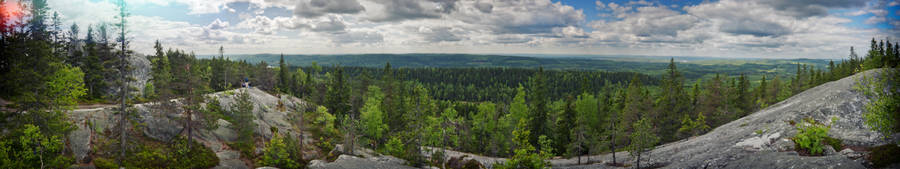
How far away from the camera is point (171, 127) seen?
44812mm

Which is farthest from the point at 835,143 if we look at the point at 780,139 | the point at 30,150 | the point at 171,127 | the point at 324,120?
the point at 171,127

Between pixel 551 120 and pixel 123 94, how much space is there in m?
63.8

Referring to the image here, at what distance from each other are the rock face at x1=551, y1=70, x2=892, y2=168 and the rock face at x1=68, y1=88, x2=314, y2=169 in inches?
1877

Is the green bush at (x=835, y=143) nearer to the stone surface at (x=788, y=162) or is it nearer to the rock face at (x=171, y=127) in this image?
the stone surface at (x=788, y=162)

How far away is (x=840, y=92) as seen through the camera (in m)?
38.8

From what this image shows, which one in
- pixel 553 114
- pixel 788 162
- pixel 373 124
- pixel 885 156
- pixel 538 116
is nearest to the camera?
pixel 885 156

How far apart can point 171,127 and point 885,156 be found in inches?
2520

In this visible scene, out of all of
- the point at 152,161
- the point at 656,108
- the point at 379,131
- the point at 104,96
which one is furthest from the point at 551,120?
the point at 104,96

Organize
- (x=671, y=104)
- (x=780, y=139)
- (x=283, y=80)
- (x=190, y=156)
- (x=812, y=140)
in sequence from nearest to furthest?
(x=812, y=140) < (x=780, y=139) < (x=190, y=156) < (x=671, y=104) < (x=283, y=80)

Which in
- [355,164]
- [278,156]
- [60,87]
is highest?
[60,87]

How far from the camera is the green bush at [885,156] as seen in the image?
1799 cm

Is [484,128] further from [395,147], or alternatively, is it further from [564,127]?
[395,147]

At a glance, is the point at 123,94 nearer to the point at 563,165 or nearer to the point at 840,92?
the point at 563,165

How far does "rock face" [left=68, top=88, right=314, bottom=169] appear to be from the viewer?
3573 centimetres
